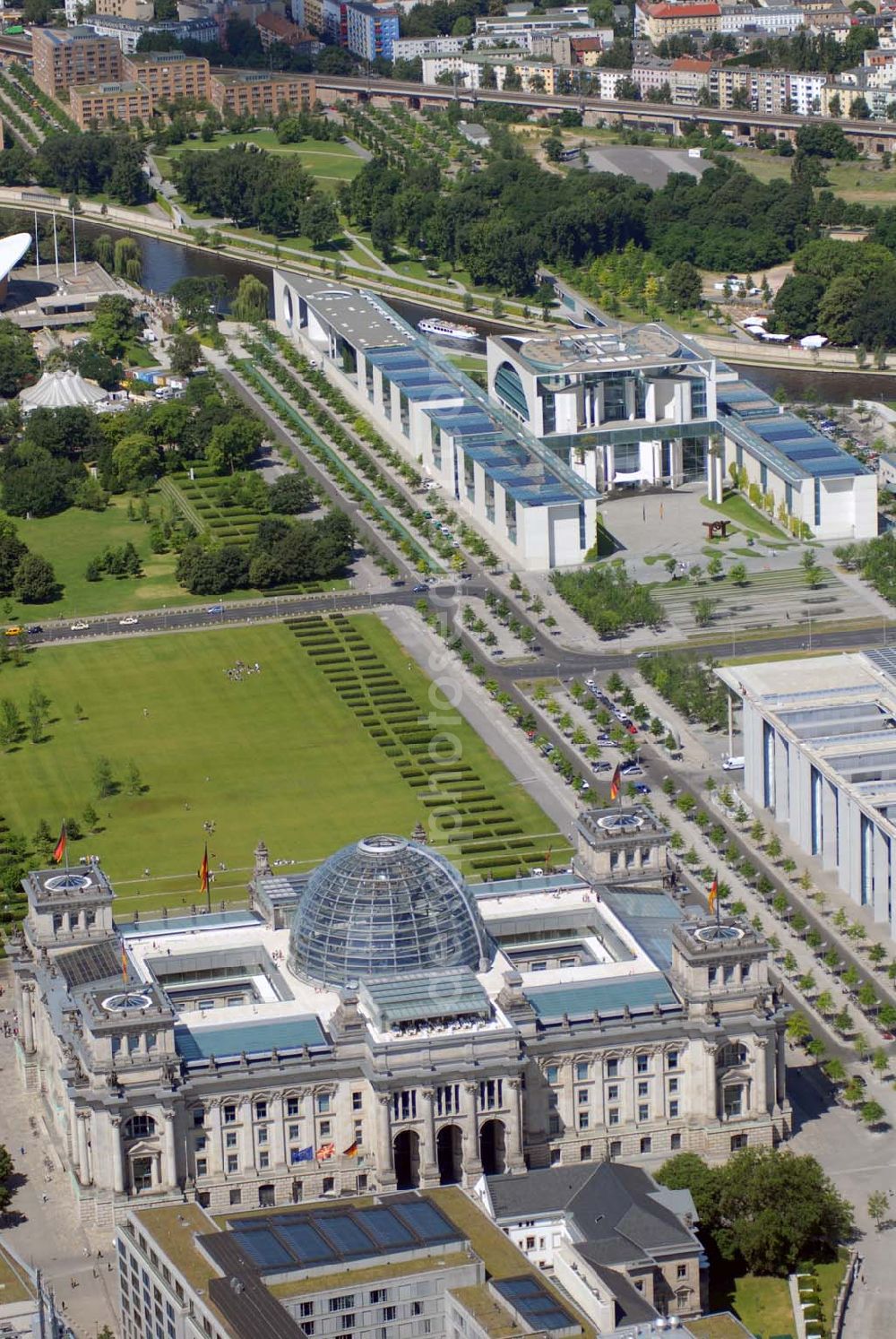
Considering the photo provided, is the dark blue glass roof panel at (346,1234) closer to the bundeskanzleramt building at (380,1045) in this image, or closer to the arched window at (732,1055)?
the bundeskanzleramt building at (380,1045)

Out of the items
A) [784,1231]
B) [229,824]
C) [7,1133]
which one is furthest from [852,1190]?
[229,824]

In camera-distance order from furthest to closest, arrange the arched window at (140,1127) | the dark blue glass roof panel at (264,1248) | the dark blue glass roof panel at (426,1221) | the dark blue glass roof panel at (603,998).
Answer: the dark blue glass roof panel at (603,998) < the arched window at (140,1127) < the dark blue glass roof panel at (426,1221) < the dark blue glass roof panel at (264,1248)

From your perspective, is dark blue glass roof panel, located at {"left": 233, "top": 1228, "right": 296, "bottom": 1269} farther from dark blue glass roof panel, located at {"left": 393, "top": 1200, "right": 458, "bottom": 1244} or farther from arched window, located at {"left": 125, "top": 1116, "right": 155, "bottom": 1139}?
arched window, located at {"left": 125, "top": 1116, "right": 155, "bottom": 1139}

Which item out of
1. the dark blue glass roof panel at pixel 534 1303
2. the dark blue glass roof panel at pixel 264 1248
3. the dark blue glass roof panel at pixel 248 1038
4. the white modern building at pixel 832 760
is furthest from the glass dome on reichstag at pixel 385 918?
the white modern building at pixel 832 760

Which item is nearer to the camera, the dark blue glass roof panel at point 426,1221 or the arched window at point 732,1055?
the dark blue glass roof panel at point 426,1221

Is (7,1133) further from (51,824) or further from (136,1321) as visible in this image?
(51,824)

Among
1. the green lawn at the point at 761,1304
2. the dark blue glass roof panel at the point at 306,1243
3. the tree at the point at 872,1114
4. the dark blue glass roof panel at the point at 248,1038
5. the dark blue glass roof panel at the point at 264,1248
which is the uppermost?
the dark blue glass roof panel at the point at 248,1038

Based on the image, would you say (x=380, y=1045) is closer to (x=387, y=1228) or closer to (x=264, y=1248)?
(x=387, y=1228)

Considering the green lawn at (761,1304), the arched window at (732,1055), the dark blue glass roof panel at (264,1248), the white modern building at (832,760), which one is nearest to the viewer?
the dark blue glass roof panel at (264,1248)
